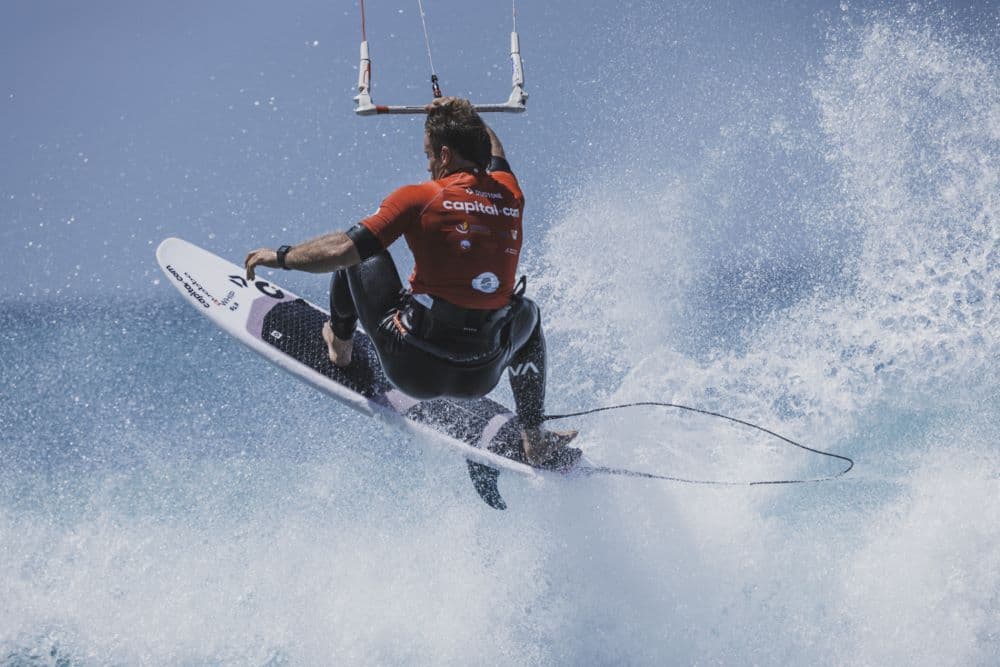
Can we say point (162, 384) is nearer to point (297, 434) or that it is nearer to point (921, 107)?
point (297, 434)

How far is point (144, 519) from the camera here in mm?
6449

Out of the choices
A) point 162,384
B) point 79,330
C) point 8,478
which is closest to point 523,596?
point 8,478

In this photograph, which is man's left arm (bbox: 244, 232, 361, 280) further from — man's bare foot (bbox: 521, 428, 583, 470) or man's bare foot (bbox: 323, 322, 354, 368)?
man's bare foot (bbox: 521, 428, 583, 470)

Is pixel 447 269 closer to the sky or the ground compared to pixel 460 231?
closer to the ground

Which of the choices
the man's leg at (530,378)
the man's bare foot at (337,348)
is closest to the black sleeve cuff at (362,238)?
the man's leg at (530,378)

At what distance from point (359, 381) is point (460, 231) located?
6.32 ft

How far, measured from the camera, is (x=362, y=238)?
11.5 feet

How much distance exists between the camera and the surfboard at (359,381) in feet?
16.8

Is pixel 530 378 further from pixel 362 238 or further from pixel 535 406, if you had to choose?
pixel 362 238

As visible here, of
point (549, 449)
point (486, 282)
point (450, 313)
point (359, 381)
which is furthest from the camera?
point (359, 381)

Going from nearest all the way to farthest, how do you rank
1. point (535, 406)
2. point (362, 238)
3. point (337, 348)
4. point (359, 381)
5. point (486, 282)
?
1. point (362, 238)
2. point (486, 282)
3. point (535, 406)
4. point (337, 348)
5. point (359, 381)

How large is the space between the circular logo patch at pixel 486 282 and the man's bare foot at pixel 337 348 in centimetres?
148

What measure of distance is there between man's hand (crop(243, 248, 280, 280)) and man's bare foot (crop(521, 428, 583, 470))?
6.17 feet

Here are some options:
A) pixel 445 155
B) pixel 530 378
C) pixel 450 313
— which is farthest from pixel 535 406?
pixel 445 155
